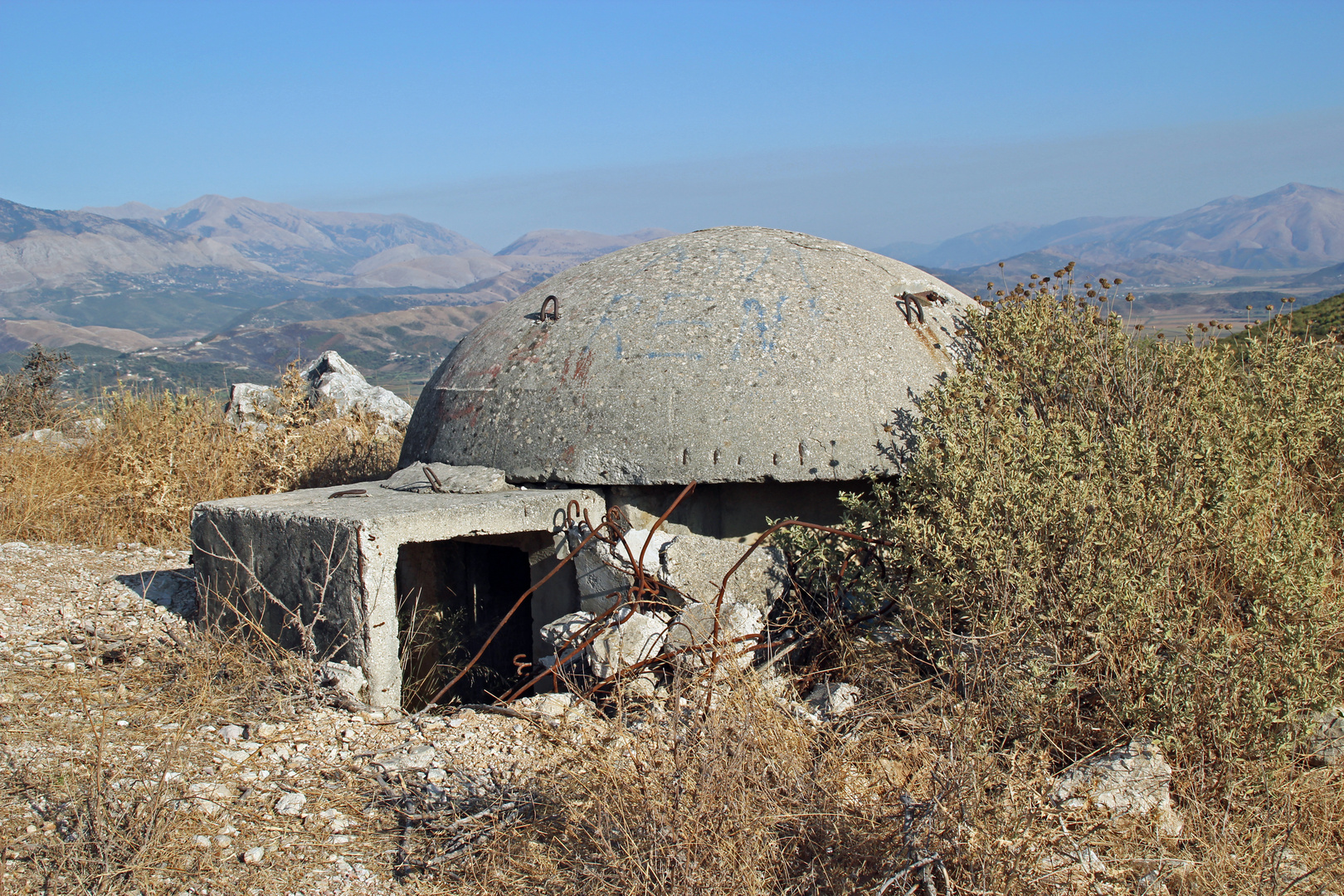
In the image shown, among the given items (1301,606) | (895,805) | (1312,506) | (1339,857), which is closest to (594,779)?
(895,805)

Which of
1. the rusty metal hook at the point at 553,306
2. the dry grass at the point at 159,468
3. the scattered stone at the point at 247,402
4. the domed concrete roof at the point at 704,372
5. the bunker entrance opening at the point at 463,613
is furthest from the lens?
the scattered stone at the point at 247,402

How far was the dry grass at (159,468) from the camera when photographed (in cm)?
574

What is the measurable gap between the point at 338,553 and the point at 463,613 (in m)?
1.22

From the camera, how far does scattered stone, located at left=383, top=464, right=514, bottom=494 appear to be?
3959 mm

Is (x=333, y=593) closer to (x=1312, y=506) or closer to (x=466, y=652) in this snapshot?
(x=466, y=652)

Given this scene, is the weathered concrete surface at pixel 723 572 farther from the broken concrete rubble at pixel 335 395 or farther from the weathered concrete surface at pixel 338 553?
the broken concrete rubble at pixel 335 395

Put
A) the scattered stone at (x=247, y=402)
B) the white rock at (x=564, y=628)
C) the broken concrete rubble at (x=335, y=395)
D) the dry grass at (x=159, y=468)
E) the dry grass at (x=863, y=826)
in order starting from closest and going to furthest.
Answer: the dry grass at (x=863, y=826), the white rock at (x=564, y=628), the dry grass at (x=159, y=468), the scattered stone at (x=247, y=402), the broken concrete rubble at (x=335, y=395)

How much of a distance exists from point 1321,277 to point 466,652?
447 ft

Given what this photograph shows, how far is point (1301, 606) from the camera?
8.77ft

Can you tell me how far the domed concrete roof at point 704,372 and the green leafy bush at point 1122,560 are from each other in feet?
1.18

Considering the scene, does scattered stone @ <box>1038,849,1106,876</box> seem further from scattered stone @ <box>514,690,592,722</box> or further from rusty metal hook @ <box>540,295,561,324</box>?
rusty metal hook @ <box>540,295,561,324</box>

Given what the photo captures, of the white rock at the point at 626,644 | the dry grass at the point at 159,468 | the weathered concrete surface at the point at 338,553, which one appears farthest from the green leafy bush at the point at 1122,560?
the dry grass at the point at 159,468

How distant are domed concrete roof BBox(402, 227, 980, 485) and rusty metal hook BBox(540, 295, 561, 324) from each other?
24mm

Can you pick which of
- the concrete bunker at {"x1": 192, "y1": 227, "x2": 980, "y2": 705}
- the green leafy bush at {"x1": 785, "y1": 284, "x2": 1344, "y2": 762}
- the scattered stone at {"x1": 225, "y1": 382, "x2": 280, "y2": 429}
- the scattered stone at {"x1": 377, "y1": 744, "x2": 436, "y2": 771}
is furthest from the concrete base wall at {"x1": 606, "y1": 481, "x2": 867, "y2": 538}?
the scattered stone at {"x1": 225, "y1": 382, "x2": 280, "y2": 429}
